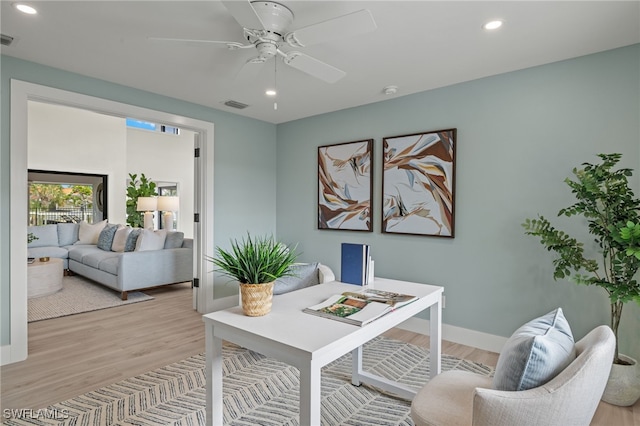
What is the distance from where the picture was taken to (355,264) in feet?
7.23

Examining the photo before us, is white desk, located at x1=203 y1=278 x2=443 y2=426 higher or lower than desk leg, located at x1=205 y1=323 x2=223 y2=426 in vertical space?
higher

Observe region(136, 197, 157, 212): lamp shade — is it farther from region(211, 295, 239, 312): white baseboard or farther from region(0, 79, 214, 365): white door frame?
region(0, 79, 214, 365): white door frame

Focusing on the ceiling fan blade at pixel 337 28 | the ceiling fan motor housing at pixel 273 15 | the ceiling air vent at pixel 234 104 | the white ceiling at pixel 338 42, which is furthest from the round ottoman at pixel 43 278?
the ceiling fan blade at pixel 337 28

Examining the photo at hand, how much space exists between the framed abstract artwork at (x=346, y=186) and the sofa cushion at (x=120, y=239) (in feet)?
12.0

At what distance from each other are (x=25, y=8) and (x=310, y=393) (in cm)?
258

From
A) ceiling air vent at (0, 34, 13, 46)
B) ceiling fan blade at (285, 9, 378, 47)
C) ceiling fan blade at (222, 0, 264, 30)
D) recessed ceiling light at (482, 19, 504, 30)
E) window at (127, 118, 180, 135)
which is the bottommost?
ceiling fan blade at (285, 9, 378, 47)

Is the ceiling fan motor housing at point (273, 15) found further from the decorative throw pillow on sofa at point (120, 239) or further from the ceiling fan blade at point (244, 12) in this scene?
the decorative throw pillow on sofa at point (120, 239)

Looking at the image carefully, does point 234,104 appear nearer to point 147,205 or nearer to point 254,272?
point 254,272

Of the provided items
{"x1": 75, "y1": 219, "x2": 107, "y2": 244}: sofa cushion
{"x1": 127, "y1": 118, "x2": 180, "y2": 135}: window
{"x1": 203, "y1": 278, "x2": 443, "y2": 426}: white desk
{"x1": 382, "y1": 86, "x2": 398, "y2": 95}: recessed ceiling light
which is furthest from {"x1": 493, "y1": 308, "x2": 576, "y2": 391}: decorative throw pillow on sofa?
{"x1": 127, "y1": 118, "x2": 180, "y2": 135}: window

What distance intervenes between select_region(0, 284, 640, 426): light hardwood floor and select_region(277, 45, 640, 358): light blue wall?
0.55 m

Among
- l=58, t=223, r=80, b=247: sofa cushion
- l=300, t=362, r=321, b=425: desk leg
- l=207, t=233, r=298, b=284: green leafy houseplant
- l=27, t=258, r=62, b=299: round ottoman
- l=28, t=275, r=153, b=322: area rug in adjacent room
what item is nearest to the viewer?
l=300, t=362, r=321, b=425: desk leg

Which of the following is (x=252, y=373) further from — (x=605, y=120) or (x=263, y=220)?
(x=605, y=120)

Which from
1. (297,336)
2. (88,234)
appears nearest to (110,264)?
(88,234)

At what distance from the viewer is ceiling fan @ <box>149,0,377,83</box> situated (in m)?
1.66
